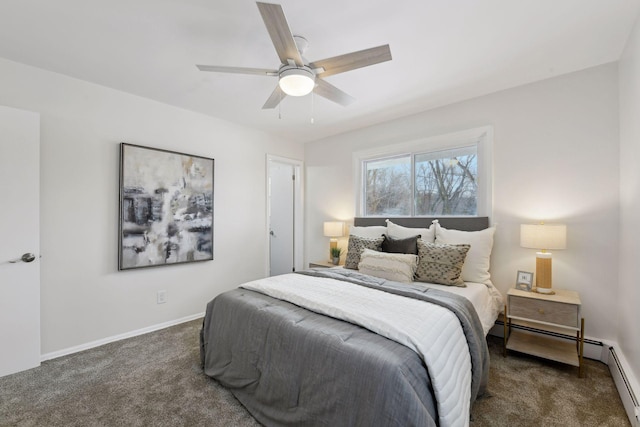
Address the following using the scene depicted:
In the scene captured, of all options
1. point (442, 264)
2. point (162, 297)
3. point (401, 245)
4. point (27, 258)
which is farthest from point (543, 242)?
point (27, 258)

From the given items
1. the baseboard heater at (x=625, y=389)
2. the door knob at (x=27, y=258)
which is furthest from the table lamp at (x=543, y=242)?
the door knob at (x=27, y=258)

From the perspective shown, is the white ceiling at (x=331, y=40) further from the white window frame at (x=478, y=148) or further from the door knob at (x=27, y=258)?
the door knob at (x=27, y=258)

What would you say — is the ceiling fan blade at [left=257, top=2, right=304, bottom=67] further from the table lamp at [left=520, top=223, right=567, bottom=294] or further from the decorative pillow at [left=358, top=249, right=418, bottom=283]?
the table lamp at [left=520, top=223, right=567, bottom=294]

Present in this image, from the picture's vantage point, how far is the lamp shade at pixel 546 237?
226cm

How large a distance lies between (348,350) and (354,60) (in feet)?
5.47

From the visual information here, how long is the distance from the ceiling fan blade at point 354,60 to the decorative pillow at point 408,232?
1.86 meters

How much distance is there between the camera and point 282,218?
16.4 ft

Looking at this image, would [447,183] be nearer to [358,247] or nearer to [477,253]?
[477,253]

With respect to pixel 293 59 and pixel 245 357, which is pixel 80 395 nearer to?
pixel 245 357

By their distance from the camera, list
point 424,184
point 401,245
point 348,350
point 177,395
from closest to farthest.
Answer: point 348,350
point 177,395
point 401,245
point 424,184

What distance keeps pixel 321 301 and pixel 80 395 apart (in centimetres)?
182

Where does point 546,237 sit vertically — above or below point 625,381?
above

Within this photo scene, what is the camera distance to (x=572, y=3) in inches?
66.3

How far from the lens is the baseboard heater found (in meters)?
1.60
